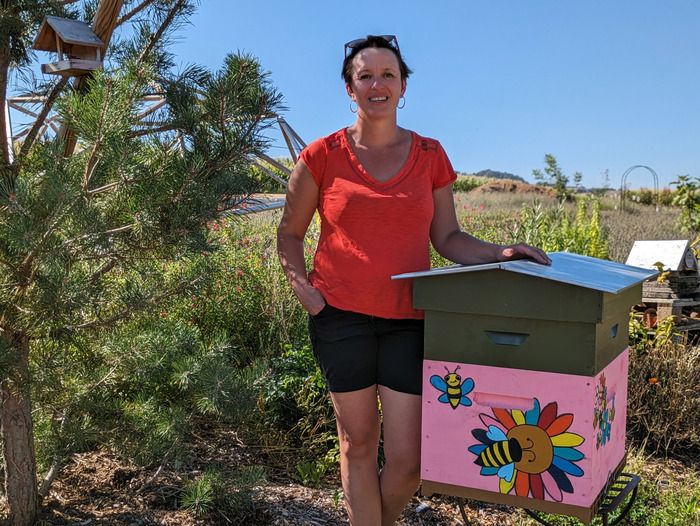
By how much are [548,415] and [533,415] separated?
0.04m

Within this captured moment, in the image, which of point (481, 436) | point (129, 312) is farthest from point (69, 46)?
point (481, 436)

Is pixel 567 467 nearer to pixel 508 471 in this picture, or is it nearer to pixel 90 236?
pixel 508 471

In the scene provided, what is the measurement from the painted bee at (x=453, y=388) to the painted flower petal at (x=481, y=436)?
0.08 m

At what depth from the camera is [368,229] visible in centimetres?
234

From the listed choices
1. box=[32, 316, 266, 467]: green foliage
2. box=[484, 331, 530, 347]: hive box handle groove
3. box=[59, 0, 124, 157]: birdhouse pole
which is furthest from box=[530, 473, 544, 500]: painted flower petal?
box=[59, 0, 124, 157]: birdhouse pole

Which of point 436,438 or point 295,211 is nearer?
point 436,438

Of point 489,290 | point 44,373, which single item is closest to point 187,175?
point 44,373

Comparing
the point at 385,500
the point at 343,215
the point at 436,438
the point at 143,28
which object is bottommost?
the point at 385,500

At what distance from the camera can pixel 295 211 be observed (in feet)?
8.19

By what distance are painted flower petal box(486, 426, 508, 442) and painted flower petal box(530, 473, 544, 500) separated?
0.47 feet

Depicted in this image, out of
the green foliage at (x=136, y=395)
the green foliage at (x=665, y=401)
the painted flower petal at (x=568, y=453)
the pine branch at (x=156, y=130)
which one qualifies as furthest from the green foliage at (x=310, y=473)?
the green foliage at (x=665, y=401)

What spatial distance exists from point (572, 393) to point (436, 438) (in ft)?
1.52

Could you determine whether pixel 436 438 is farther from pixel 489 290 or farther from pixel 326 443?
pixel 326 443

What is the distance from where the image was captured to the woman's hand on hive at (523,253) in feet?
7.45
